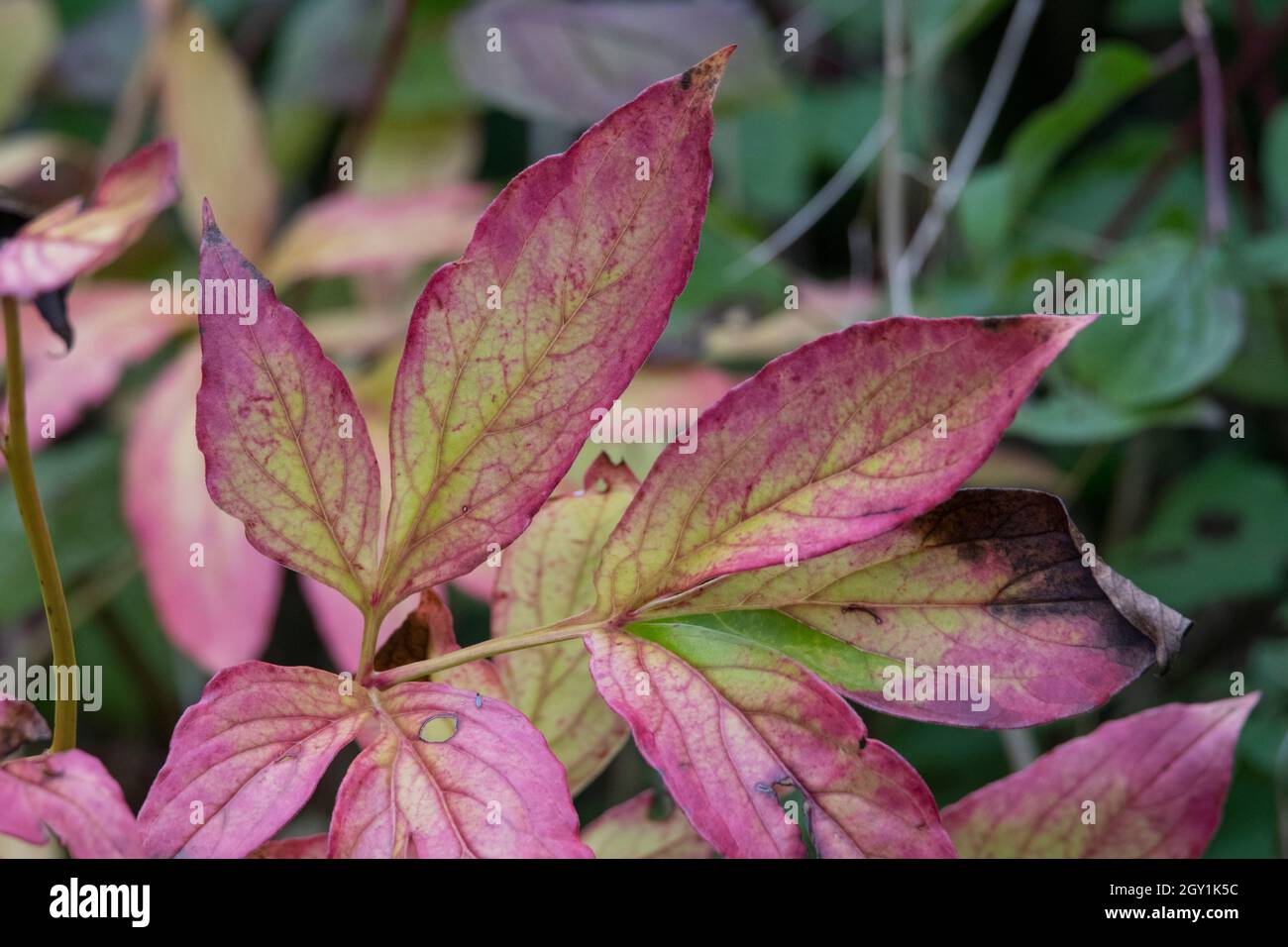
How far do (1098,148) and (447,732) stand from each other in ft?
2.97

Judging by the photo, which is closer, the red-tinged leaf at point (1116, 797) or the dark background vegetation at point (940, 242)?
the red-tinged leaf at point (1116, 797)

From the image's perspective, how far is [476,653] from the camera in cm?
24

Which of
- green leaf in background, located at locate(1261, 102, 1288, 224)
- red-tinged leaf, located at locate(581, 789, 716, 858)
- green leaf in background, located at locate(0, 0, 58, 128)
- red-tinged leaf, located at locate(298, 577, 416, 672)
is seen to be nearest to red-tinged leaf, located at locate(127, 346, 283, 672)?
red-tinged leaf, located at locate(298, 577, 416, 672)

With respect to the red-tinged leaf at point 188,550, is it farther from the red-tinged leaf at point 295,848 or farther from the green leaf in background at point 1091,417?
the green leaf in background at point 1091,417

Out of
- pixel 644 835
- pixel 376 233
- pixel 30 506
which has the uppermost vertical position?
pixel 376 233

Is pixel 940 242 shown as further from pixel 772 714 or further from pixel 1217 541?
pixel 772 714

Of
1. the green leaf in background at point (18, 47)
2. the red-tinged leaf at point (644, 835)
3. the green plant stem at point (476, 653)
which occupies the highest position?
the green leaf in background at point (18, 47)

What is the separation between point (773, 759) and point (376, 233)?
587mm

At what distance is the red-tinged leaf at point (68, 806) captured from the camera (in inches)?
8.2

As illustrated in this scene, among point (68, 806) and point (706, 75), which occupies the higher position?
point (706, 75)

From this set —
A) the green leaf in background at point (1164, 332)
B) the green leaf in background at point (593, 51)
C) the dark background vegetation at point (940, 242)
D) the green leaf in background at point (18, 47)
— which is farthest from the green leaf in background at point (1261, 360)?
the green leaf in background at point (18, 47)

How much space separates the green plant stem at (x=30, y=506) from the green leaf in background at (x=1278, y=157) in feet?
2.64

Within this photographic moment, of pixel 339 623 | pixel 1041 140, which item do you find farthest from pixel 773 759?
pixel 1041 140
